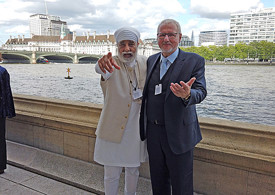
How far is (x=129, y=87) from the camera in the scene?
1889 millimetres

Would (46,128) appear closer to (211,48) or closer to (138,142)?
(138,142)

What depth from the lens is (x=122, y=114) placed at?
188 cm

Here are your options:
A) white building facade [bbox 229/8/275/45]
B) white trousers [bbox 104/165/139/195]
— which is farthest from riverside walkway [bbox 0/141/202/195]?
white building facade [bbox 229/8/275/45]

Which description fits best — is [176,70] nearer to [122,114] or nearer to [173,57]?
[173,57]

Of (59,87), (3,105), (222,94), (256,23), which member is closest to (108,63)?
(3,105)

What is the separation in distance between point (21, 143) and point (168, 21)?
2.82 m

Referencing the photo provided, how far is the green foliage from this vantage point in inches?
1265

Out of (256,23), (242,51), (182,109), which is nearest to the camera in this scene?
(182,109)

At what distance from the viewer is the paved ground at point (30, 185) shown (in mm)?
2424

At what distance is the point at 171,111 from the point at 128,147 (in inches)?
19.7

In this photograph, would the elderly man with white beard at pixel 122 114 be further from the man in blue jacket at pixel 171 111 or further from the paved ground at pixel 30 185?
the paved ground at pixel 30 185

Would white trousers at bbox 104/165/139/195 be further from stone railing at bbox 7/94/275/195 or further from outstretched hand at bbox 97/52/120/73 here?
outstretched hand at bbox 97/52/120/73

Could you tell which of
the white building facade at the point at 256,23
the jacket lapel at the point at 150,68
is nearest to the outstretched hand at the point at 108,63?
the jacket lapel at the point at 150,68

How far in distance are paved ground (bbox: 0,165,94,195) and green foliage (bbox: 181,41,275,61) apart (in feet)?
100
